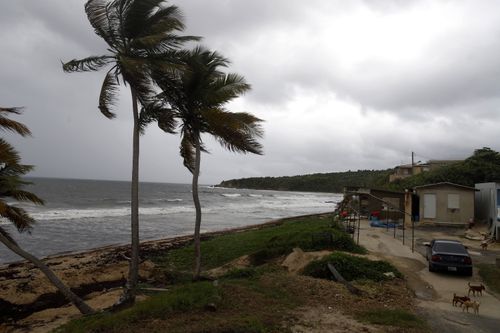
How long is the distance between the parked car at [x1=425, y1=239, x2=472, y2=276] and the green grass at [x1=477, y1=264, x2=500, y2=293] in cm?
61

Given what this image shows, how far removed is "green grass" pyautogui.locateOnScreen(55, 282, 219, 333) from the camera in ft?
26.1

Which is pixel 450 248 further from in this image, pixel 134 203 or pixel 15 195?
pixel 15 195

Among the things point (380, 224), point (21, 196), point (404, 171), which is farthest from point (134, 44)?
point (404, 171)

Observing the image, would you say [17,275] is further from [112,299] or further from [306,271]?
[306,271]

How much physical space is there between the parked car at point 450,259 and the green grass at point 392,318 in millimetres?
6147

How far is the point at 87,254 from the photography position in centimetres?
2314

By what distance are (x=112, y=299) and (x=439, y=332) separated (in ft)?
33.3

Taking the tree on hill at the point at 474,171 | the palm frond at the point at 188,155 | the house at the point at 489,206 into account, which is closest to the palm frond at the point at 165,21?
the palm frond at the point at 188,155

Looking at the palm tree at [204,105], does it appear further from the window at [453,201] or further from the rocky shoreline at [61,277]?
the window at [453,201]

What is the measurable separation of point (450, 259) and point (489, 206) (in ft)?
47.2

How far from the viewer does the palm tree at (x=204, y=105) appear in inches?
413

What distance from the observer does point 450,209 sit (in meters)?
27.9

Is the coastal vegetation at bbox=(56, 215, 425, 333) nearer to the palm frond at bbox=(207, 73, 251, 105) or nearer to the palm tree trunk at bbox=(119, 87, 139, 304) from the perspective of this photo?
Answer: the palm tree trunk at bbox=(119, 87, 139, 304)

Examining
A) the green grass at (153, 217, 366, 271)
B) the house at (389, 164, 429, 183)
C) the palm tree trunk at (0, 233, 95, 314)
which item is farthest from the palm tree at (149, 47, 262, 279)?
the house at (389, 164, 429, 183)
